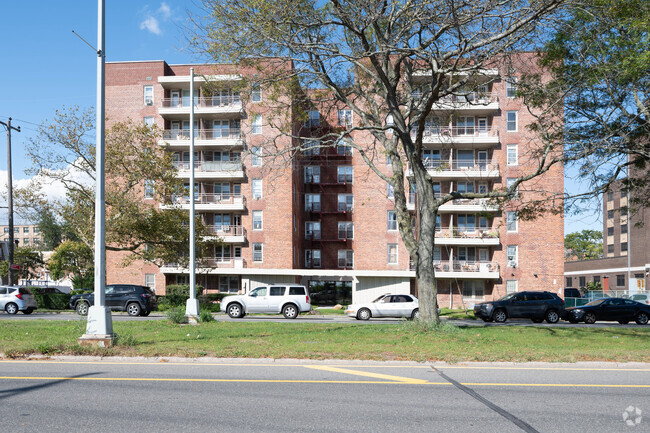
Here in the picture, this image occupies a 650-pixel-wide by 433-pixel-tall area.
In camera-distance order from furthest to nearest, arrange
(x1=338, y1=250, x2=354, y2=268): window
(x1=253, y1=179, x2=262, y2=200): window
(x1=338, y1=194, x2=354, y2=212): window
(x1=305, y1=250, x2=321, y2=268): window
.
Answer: (x1=305, y1=250, x2=321, y2=268): window < (x1=338, y1=194, x2=354, y2=212): window < (x1=338, y1=250, x2=354, y2=268): window < (x1=253, y1=179, x2=262, y2=200): window

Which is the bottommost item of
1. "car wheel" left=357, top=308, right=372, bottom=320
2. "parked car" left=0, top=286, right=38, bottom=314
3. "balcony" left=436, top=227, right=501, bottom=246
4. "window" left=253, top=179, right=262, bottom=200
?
"car wheel" left=357, top=308, right=372, bottom=320

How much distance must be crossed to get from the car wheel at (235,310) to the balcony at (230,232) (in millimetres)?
16545

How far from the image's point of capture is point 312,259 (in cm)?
5025

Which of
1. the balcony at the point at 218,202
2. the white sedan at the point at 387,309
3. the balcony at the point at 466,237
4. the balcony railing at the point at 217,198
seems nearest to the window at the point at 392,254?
the balcony at the point at 466,237

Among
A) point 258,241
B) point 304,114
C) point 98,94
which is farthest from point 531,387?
point 258,241

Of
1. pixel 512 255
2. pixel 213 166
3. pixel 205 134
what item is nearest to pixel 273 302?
pixel 213 166

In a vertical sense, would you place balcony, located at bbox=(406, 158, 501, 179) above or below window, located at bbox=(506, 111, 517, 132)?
below

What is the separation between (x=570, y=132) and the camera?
1820cm

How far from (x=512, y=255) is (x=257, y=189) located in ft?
71.2

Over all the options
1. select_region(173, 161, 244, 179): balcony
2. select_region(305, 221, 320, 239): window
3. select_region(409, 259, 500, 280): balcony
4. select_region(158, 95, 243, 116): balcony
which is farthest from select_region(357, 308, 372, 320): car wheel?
select_region(305, 221, 320, 239): window

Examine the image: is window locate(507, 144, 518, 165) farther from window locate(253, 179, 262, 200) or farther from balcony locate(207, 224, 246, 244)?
balcony locate(207, 224, 246, 244)

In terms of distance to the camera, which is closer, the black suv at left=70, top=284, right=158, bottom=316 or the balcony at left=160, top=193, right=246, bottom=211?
the black suv at left=70, top=284, right=158, bottom=316

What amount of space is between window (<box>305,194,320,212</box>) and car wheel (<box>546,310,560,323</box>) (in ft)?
81.8

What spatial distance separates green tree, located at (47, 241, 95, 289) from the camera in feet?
165
